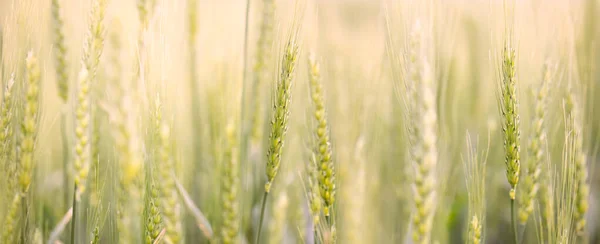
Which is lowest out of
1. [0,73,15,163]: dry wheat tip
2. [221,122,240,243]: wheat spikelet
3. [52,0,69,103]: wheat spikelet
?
[221,122,240,243]: wheat spikelet

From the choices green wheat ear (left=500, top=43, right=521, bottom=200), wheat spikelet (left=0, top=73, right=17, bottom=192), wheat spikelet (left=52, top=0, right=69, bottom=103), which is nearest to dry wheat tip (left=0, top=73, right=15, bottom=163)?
wheat spikelet (left=0, top=73, right=17, bottom=192)

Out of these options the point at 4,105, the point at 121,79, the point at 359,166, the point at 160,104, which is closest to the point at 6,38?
Answer: the point at 4,105

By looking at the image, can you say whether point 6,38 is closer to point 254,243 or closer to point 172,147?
point 172,147

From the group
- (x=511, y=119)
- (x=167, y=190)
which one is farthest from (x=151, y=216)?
(x=511, y=119)

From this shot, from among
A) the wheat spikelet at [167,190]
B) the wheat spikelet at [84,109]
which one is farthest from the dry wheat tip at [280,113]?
the wheat spikelet at [84,109]

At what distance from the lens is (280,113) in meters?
0.76

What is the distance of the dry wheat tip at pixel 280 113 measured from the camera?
0.76 metres

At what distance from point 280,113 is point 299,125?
0.14 meters

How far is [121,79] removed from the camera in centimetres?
62

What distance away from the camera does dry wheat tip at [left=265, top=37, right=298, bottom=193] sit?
76 centimetres

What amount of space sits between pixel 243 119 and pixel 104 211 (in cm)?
38

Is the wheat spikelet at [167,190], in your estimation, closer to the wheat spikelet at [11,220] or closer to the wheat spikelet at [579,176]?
the wheat spikelet at [11,220]

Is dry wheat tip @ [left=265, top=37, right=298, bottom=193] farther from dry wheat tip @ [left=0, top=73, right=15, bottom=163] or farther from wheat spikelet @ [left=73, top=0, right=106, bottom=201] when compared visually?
dry wheat tip @ [left=0, top=73, right=15, bottom=163]

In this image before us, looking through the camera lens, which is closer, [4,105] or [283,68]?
[283,68]
